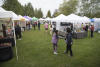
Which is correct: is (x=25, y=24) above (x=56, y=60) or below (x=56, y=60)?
above

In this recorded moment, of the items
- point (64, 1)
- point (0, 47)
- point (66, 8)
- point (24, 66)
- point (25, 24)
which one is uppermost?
point (64, 1)

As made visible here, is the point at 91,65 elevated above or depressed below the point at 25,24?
below

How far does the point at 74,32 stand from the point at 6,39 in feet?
24.9

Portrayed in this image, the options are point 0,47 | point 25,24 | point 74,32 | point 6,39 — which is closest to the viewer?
point 0,47

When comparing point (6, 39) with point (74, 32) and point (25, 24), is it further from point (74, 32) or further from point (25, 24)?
point (25, 24)

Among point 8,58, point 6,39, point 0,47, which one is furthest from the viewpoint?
point 6,39

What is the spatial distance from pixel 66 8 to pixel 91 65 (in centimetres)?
3743

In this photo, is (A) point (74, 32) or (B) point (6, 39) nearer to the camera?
(B) point (6, 39)

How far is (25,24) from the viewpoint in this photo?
18.9 metres

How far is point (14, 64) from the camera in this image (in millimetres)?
4656

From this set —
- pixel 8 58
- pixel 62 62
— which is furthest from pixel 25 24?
pixel 62 62

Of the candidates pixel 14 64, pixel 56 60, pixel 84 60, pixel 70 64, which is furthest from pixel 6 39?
pixel 84 60

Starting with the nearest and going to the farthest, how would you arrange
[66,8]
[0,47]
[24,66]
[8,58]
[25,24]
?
[24,66] → [0,47] → [8,58] → [25,24] → [66,8]

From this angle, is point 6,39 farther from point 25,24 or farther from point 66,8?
point 66,8
